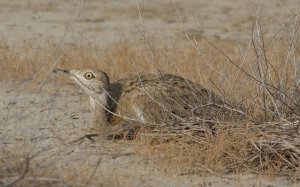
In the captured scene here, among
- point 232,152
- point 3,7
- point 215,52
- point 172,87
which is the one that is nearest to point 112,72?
point 215,52

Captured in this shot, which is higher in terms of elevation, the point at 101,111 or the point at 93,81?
the point at 93,81

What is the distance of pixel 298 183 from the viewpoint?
6.97 metres

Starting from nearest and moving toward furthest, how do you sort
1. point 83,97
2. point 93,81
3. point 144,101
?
point 144,101 → point 93,81 → point 83,97

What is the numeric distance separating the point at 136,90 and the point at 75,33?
6.17 meters

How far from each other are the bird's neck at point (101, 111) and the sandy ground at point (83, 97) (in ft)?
0.68

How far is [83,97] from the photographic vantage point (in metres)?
10.1

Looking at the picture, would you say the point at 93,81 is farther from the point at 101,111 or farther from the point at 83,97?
the point at 83,97

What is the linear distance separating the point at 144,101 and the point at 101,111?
405 mm

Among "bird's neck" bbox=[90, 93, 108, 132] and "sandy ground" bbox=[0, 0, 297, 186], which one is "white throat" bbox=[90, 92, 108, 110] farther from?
"sandy ground" bbox=[0, 0, 297, 186]

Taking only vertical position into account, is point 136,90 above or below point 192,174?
above

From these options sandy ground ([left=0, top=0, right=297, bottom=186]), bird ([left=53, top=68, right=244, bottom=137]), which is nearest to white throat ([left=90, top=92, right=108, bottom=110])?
bird ([left=53, top=68, right=244, bottom=137])

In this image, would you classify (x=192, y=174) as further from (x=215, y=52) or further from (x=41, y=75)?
(x=215, y=52)

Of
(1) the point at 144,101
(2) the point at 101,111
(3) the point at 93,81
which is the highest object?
(3) the point at 93,81

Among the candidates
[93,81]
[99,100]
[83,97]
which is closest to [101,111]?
[99,100]
